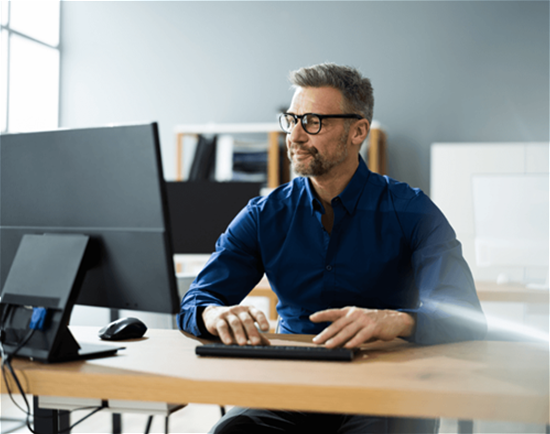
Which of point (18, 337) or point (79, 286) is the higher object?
point (79, 286)

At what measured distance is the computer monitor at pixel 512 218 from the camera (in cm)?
237

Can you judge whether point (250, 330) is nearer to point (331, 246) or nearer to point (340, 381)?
point (340, 381)

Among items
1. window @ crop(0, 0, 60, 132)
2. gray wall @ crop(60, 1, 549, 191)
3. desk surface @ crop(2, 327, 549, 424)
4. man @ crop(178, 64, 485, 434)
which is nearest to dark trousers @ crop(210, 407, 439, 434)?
man @ crop(178, 64, 485, 434)

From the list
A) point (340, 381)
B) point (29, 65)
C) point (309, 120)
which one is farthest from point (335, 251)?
point (29, 65)

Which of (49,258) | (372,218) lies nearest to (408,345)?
(372,218)

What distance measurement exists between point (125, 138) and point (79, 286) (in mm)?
295

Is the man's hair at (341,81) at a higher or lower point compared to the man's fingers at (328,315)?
higher

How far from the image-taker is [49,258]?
104 cm

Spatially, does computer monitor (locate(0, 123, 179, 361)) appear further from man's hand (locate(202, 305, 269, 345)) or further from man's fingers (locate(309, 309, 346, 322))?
man's fingers (locate(309, 309, 346, 322))

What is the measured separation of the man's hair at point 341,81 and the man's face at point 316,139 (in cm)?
2

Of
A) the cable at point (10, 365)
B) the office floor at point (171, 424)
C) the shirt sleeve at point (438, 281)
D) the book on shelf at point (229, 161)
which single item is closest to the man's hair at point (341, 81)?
the shirt sleeve at point (438, 281)

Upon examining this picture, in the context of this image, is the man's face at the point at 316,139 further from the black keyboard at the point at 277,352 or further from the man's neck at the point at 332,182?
the black keyboard at the point at 277,352

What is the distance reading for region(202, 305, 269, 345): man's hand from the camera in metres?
1.08

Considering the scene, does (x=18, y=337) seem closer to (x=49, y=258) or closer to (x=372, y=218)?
(x=49, y=258)
